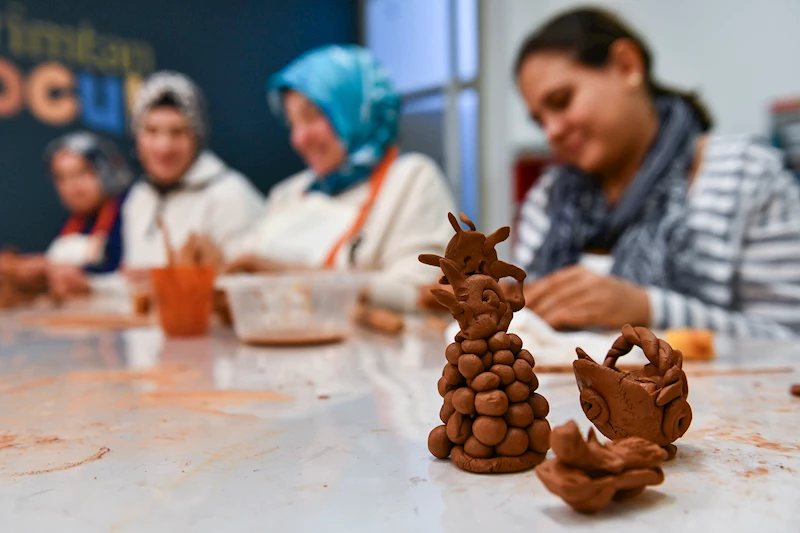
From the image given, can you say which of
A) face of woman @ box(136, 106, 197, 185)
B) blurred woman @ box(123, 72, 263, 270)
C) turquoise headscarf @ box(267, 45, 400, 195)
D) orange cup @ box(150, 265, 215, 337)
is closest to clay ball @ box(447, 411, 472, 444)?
orange cup @ box(150, 265, 215, 337)

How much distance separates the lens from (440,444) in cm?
50

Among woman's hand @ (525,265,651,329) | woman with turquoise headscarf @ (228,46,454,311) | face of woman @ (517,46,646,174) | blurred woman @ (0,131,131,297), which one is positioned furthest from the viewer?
Result: blurred woman @ (0,131,131,297)

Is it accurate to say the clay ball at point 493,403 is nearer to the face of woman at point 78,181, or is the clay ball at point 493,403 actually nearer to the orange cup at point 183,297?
the orange cup at point 183,297

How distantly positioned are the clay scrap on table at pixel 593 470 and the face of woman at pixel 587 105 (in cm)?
117

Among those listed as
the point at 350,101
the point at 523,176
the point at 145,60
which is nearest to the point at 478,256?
the point at 350,101

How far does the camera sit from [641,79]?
1.53 m

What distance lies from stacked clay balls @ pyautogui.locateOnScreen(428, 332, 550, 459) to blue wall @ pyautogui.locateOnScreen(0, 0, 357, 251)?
3.35 metres

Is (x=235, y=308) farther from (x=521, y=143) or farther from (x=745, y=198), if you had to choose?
(x=521, y=143)

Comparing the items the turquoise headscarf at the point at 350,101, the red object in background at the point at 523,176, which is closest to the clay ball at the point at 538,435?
the turquoise headscarf at the point at 350,101

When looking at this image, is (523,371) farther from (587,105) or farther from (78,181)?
(78,181)

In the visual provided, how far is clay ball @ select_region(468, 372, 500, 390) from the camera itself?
1.52 ft

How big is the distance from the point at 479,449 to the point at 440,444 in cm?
4

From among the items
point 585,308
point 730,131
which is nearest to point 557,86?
point 585,308

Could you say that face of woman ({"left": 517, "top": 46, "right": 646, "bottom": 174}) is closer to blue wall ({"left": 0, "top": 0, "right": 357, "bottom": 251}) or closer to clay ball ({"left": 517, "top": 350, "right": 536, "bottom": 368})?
clay ball ({"left": 517, "top": 350, "right": 536, "bottom": 368})
